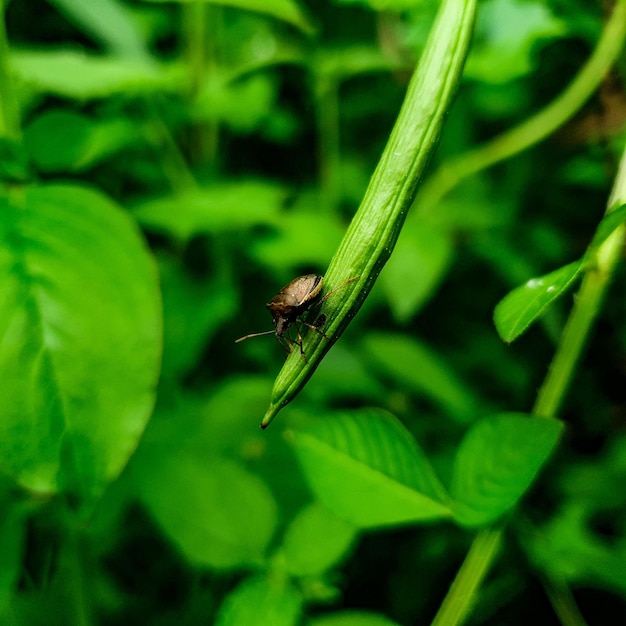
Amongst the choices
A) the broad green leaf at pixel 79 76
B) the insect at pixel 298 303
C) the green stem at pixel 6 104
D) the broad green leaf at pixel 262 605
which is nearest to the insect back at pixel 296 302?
the insect at pixel 298 303

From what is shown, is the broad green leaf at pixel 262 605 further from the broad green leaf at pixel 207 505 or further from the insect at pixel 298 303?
the insect at pixel 298 303

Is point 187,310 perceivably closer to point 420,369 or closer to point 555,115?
point 420,369

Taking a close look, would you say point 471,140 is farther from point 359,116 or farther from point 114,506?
point 114,506

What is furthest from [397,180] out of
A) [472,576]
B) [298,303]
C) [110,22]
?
[110,22]

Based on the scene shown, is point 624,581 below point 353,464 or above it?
below

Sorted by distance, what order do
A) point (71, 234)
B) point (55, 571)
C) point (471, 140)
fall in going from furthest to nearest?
point (471, 140) → point (55, 571) → point (71, 234)

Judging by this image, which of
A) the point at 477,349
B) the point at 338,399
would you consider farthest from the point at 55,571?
the point at 477,349
